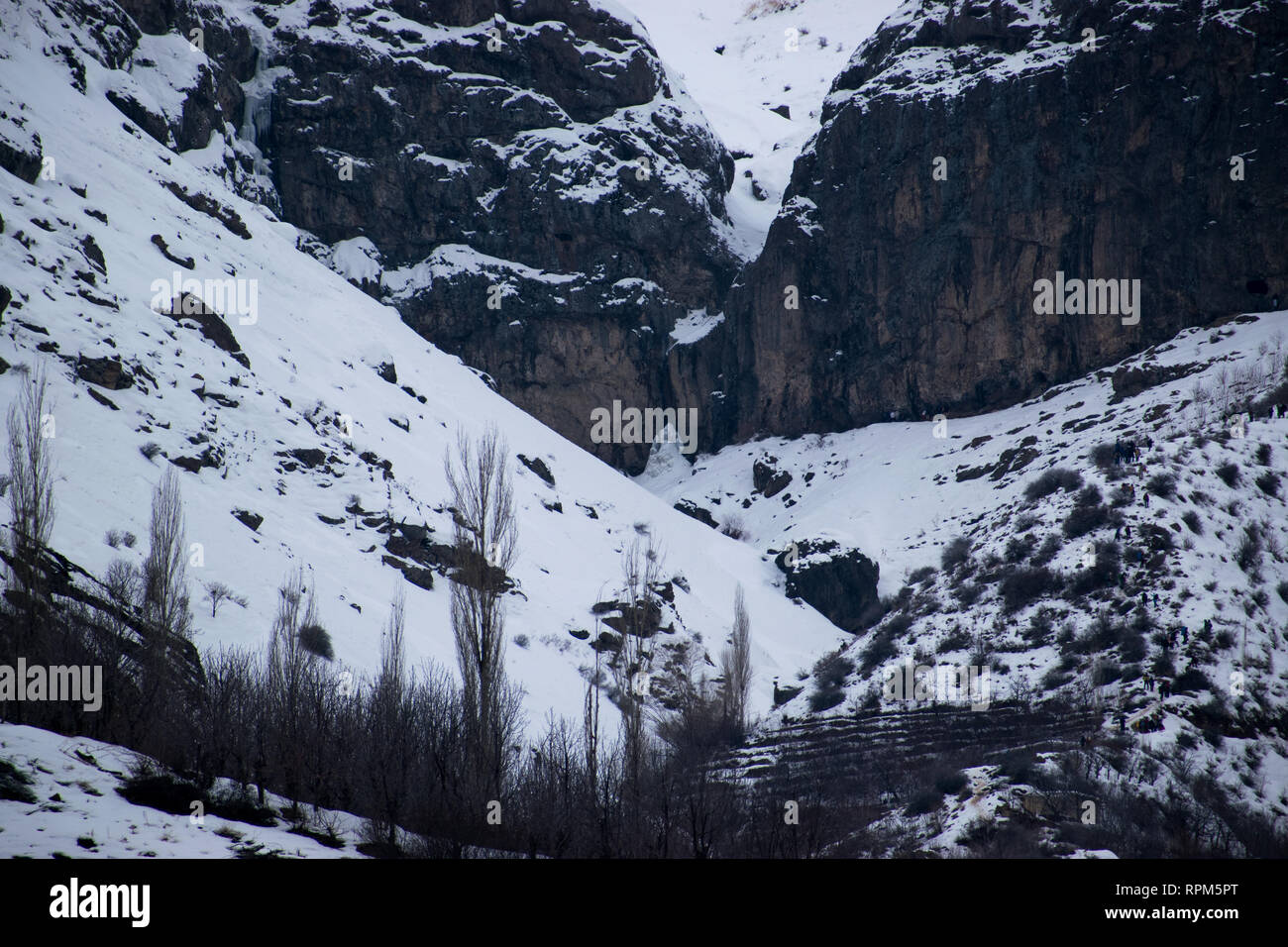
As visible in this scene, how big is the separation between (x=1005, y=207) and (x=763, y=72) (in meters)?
81.5

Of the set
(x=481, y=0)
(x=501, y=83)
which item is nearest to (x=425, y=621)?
(x=501, y=83)

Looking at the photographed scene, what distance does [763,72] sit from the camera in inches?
5994

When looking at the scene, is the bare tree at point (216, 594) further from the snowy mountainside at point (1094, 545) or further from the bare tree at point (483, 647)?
the snowy mountainside at point (1094, 545)

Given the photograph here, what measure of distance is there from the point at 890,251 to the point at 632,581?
53.6 meters

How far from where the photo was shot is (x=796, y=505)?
250ft

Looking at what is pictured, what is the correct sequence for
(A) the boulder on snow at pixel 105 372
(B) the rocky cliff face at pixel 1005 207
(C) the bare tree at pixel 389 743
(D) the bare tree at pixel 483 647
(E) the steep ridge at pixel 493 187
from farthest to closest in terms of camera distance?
(E) the steep ridge at pixel 493 187, (B) the rocky cliff face at pixel 1005 207, (A) the boulder on snow at pixel 105 372, (D) the bare tree at pixel 483 647, (C) the bare tree at pixel 389 743

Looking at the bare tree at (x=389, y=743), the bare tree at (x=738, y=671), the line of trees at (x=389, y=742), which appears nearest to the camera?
the bare tree at (x=389, y=743)

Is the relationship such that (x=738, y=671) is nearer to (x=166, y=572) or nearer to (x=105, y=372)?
(x=166, y=572)

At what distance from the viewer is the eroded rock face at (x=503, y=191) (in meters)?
91.5

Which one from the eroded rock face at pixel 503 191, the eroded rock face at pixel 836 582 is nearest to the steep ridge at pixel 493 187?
the eroded rock face at pixel 503 191

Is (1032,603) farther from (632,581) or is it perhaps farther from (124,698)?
(124,698)

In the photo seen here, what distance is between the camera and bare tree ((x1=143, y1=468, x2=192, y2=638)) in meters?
29.1

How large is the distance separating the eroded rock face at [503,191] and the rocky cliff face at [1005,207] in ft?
30.7

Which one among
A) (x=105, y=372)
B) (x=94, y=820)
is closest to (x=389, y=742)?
(x=94, y=820)
